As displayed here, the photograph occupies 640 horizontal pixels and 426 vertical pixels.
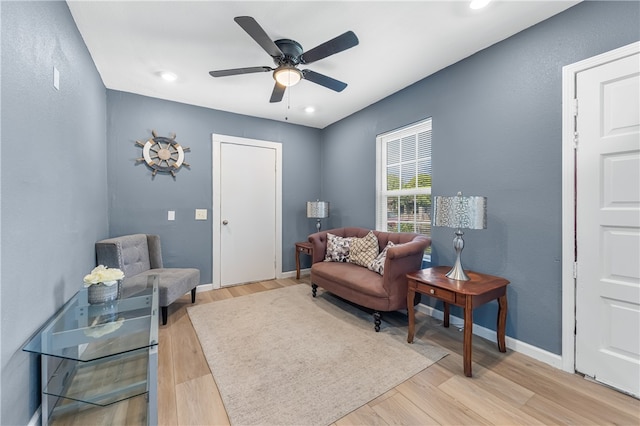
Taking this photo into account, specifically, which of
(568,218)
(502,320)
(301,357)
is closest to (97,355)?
(301,357)

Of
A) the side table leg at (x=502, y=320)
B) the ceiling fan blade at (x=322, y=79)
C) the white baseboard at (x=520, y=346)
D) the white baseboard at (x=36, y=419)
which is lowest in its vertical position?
the white baseboard at (x=520, y=346)

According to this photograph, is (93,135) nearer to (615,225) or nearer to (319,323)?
(319,323)

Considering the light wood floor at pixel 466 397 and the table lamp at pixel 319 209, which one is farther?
the table lamp at pixel 319 209

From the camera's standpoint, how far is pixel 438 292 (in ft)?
6.54

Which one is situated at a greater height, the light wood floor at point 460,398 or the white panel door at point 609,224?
the white panel door at point 609,224

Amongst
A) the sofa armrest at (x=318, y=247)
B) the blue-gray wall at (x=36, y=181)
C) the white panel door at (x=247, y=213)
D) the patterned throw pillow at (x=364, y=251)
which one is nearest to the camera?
the blue-gray wall at (x=36, y=181)

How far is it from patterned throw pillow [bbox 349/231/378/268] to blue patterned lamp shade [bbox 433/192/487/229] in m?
0.98

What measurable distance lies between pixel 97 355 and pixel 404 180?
319 cm

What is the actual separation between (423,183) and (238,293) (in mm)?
2814

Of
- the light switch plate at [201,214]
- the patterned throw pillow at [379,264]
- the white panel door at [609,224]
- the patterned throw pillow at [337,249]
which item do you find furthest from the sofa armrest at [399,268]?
the light switch plate at [201,214]

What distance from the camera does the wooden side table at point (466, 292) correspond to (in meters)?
1.79

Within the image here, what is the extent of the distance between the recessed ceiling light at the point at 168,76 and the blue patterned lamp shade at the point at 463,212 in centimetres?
299

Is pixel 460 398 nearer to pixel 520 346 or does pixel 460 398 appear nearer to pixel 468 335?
pixel 468 335

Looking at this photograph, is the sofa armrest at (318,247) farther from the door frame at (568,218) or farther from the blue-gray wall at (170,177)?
the door frame at (568,218)
